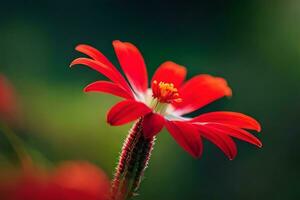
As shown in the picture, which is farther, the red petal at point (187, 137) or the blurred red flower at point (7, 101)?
the red petal at point (187, 137)

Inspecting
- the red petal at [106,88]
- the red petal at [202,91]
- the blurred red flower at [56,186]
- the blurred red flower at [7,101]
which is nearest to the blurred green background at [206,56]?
the red petal at [202,91]

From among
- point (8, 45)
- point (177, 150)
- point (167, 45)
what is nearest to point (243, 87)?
point (167, 45)

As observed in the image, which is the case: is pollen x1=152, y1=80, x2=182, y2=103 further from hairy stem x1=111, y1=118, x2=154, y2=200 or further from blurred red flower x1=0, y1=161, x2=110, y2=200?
blurred red flower x1=0, y1=161, x2=110, y2=200

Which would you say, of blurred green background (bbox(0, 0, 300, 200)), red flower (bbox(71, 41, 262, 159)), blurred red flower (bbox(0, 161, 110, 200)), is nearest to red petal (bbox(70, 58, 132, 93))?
red flower (bbox(71, 41, 262, 159))

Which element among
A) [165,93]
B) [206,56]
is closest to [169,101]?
[165,93]

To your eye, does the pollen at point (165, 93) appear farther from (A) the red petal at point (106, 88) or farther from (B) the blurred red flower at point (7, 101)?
(B) the blurred red flower at point (7, 101)

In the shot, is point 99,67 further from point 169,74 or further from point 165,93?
point 169,74

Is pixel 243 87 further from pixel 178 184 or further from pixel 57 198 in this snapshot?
pixel 57 198
